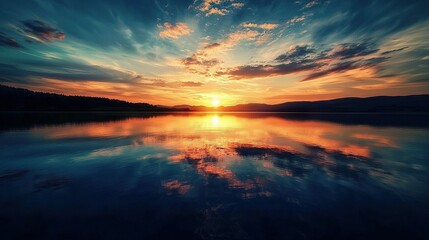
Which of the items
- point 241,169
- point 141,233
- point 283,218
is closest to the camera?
point 141,233

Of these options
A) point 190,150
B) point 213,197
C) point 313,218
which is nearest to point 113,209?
point 213,197

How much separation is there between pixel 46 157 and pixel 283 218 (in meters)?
15.7

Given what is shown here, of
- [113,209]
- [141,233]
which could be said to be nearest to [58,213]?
[113,209]

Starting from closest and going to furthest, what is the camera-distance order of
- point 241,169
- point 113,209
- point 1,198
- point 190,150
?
point 113,209
point 1,198
point 241,169
point 190,150

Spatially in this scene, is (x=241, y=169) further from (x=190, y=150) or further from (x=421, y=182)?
(x=421, y=182)

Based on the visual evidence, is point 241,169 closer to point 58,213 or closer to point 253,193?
point 253,193

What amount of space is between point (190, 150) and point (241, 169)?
5.91 metres

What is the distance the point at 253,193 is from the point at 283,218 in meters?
1.91

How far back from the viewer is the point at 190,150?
15.4 meters

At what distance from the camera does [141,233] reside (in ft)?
16.4

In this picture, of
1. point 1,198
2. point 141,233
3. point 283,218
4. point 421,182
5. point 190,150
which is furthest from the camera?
point 190,150

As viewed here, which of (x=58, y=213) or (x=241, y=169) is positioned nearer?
(x=58, y=213)

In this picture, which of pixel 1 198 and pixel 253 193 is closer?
pixel 1 198

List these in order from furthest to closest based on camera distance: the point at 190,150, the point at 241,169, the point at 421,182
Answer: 1. the point at 190,150
2. the point at 241,169
3. the point at 421,182
